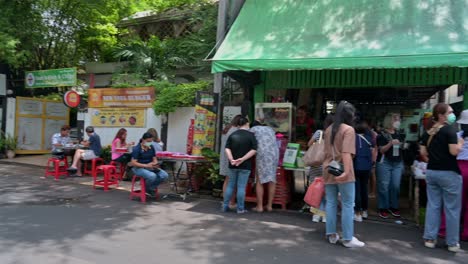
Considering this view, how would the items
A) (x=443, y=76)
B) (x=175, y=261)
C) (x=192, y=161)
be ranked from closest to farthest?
(x=175, y=261), (x=443, y=76), (x=192, y=161)

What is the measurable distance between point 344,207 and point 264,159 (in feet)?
6.78

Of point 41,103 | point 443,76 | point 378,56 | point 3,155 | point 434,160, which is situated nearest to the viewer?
point 434,160

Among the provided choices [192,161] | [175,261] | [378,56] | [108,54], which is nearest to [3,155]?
[108,54]

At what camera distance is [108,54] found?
15.4m

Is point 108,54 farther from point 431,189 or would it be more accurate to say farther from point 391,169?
point 431,189

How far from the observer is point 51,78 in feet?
43.3

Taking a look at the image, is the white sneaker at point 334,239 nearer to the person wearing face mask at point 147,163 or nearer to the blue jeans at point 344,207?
the blue jeans at point 344,207

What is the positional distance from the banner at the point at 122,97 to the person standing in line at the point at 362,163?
6.53m

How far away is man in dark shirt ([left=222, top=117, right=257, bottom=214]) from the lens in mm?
6598

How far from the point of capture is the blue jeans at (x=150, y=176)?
24.8ft

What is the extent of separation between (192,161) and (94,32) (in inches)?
357

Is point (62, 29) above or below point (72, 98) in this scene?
above

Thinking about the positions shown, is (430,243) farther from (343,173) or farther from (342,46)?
(342,46)

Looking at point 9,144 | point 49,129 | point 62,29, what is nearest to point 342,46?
point 62,29
